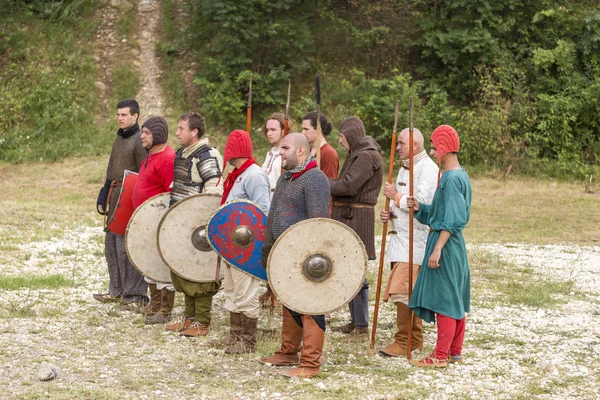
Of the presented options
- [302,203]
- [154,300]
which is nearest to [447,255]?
[302,203]

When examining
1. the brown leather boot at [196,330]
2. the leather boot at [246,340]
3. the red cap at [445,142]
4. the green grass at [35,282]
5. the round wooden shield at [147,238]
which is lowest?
the green grass at [35,282]

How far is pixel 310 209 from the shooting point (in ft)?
19.0

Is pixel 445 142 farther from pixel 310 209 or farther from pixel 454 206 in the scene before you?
pixel 310 209

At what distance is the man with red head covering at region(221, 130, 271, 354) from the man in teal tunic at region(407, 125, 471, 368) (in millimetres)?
1128

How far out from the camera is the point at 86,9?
21.3m

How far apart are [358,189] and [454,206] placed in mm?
1111

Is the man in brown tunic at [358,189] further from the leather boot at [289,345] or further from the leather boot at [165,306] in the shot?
the leather boot at [165,306]

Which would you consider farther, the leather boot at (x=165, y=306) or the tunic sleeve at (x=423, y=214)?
the leather boot at (x=165, y=306)

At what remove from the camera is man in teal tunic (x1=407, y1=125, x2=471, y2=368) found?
6.01 m

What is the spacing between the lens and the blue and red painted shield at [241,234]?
634 centimetres

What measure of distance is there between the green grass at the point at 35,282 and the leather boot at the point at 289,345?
3174mm

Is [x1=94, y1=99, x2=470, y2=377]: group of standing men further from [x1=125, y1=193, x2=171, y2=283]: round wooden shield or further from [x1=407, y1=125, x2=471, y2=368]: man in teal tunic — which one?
[x1=125, y1=193, x2=171, y2=283]: round wooden shield

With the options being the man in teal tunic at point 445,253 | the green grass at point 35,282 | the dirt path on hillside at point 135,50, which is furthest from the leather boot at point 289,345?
the dirt path on hillside at point 135,50

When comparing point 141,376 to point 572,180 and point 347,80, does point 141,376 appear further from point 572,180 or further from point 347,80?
point 347,80
